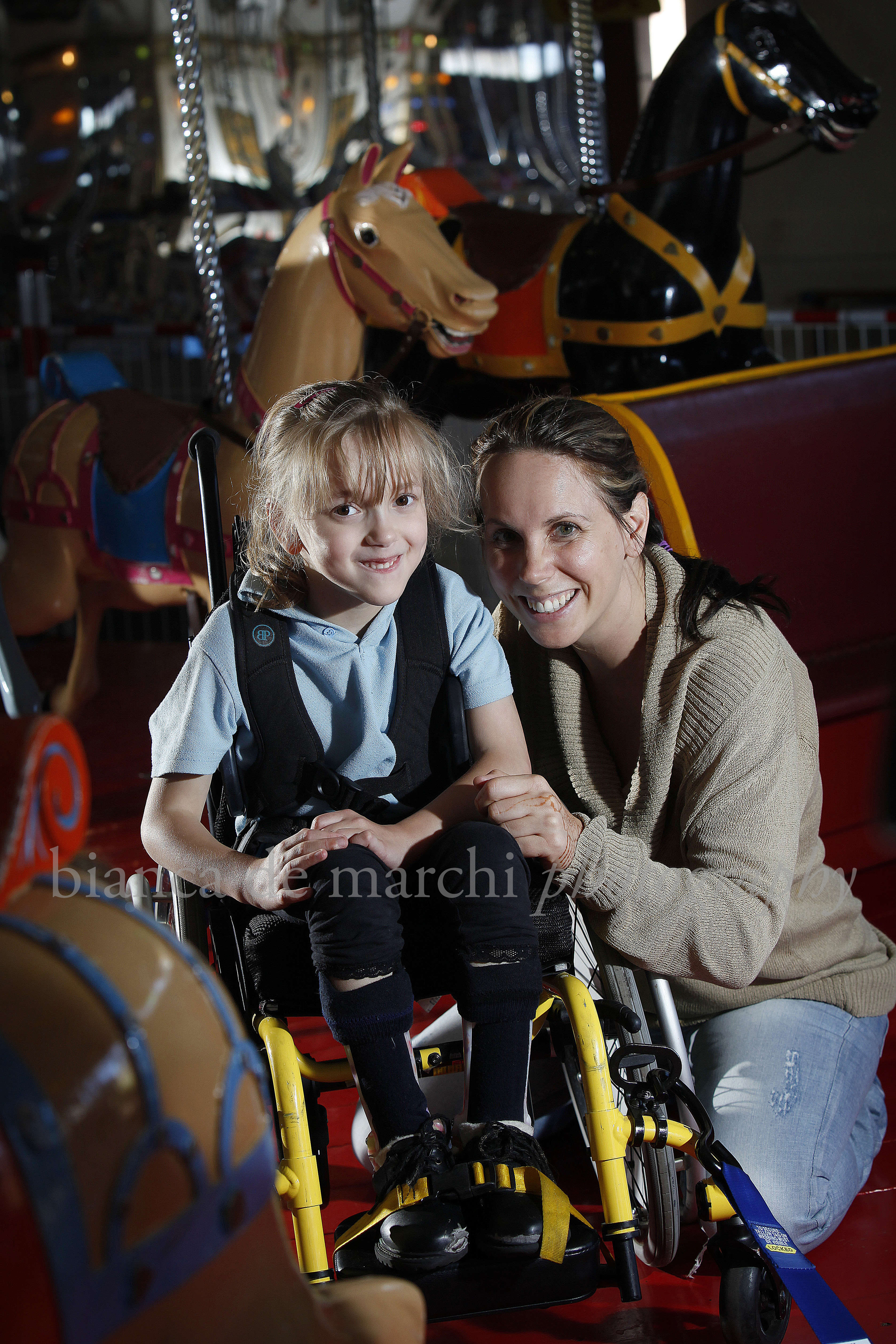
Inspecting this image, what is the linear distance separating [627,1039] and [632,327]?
7.47ft

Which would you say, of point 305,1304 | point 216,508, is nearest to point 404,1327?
point 305,1304

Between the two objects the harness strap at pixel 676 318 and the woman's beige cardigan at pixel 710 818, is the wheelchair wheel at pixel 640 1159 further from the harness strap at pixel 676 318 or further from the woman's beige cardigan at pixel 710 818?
the harness strap at pixel 676 318

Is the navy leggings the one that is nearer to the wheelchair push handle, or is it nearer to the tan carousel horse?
the wheelchair push handle

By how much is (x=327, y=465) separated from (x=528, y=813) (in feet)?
1.47

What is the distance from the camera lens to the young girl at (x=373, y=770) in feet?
3.98

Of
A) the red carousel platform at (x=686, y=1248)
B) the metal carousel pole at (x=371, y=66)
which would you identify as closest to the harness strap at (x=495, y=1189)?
the red carousel platform at (x=686, y=1248)

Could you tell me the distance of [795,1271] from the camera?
4.04ft

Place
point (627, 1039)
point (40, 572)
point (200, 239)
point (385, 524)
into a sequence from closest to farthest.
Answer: point (385, 524) < point (627, 1039) < point (200, 239) < point (40, 572)

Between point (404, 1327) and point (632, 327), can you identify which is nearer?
point (404, 1327)

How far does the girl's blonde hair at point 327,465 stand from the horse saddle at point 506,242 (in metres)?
2.03

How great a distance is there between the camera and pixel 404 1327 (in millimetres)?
779

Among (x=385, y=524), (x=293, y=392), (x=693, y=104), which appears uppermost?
(x=693, y=104)

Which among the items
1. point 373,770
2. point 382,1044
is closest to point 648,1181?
point 382,1044

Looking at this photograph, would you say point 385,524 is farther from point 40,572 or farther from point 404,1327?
point 40,572
